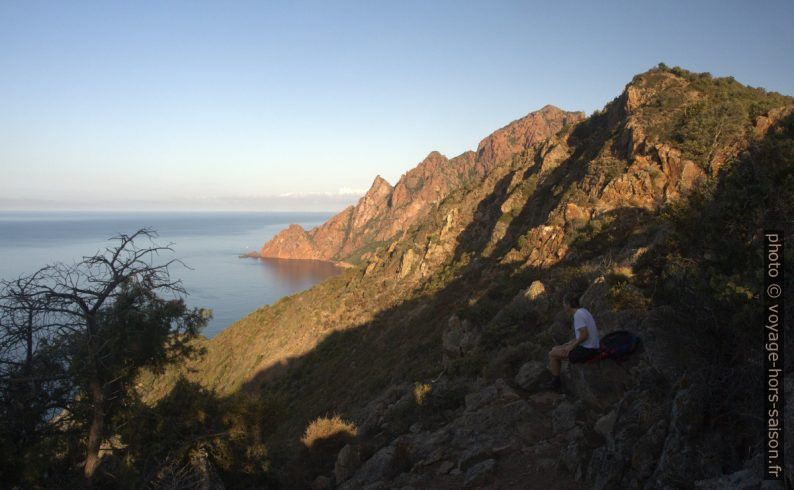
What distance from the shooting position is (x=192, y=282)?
99625 mm

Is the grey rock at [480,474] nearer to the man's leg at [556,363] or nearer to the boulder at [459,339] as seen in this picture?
the man's leg at [556,363]

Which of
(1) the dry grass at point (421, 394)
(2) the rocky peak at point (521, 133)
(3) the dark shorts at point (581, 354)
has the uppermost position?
(2) the rocky peak at point (521, 133)

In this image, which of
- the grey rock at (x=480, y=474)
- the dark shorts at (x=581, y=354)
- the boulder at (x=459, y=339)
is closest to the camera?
the grey rock at (x=480, y=474)

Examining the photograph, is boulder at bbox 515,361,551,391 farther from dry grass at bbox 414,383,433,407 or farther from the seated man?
dry grass at bbox 414,383,433,407

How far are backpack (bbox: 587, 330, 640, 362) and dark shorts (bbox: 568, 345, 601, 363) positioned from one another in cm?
5

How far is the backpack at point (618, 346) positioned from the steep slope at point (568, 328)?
192mm

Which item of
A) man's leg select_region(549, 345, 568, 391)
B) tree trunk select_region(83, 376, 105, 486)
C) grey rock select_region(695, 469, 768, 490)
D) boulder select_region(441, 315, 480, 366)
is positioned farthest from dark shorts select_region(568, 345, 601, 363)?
tree trunk select_region(83, 376, 105, 486)

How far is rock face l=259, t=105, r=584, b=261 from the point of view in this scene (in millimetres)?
139875

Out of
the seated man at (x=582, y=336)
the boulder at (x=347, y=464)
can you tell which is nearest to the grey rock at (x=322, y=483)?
the boulder at (x=347, y=464)

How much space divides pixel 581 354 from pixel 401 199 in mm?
156205

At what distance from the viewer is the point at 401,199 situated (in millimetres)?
162125

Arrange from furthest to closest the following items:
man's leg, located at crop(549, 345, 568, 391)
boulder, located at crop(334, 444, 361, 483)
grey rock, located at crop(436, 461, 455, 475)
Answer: boulder, located at crop(334, 444, 361, 483), man's leg, located at crop(549, 345, 568, 391), grey rock, located at crop(436, 461, 455, 475)

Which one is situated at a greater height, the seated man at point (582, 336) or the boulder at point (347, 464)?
the seated man at point (582, 336)

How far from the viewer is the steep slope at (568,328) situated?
4.44m
